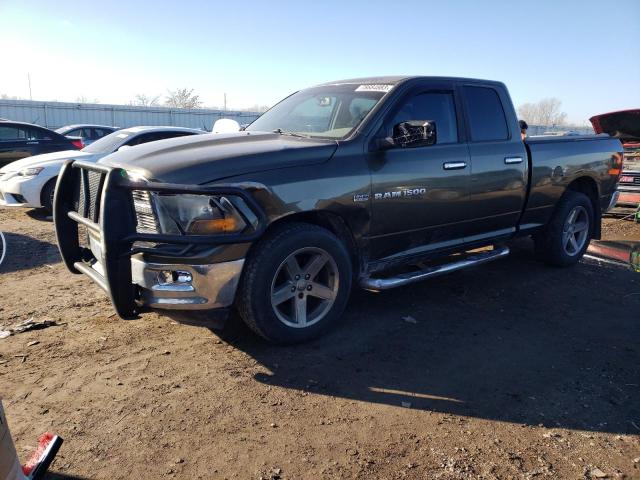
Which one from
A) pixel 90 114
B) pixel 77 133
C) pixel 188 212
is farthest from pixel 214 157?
pixel 90 114

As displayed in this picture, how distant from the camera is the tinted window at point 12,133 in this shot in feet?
32.3

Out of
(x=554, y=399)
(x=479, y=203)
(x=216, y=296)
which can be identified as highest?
(x=479, y=203)

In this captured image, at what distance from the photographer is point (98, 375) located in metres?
3.22

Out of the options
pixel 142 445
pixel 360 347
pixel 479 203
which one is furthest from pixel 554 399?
pixel 142 445

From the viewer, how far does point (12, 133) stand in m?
9.98

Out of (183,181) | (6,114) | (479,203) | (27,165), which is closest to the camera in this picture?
(183,181)

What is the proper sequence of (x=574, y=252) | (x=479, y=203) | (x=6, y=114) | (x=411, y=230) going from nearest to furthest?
(x=411, y=230) < (x=479, y=203) < (x=574, y=252) < (x=6, y=114)

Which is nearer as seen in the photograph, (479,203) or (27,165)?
(479,203)

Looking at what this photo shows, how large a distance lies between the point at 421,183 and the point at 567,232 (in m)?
2.72

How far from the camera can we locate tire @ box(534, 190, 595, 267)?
18.7ft

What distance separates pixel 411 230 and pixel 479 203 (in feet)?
2.98

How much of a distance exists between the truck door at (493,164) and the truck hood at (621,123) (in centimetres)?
492

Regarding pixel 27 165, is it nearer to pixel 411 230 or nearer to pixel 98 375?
pixel 98 375

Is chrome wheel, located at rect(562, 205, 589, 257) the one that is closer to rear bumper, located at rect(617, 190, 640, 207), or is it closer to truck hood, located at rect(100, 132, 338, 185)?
truck hood, located at rect(100, 132, 338, 185)
